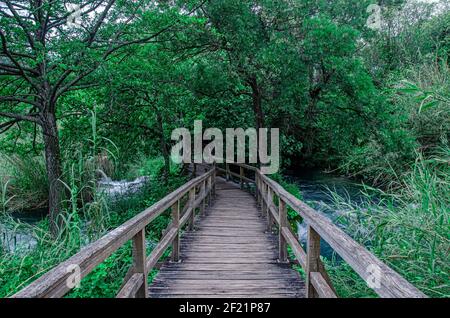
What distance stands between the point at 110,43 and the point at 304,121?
25.1 feet

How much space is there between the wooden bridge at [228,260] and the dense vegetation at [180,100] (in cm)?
78

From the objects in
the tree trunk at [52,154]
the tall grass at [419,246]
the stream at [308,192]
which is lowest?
the stream at [308,192]

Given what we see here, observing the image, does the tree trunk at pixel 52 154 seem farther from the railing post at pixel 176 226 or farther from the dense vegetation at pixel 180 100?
the railing post at pixel 176 226

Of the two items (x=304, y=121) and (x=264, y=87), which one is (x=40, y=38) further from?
(x=304, y=121)

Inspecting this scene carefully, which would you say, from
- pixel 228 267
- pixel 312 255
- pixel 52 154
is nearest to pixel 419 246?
pixel 312 255

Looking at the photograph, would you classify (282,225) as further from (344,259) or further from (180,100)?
(180,100)

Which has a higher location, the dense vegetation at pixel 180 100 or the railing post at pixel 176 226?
the dense vegetation at pixel 180 100

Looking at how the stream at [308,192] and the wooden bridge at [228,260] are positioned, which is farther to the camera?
the stream at [308,192]

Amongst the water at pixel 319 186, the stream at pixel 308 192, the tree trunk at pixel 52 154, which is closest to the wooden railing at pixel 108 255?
the stream at pixel 308 192

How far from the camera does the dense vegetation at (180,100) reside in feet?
12.4

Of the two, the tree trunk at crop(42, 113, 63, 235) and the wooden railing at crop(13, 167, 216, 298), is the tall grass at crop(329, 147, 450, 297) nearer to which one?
the wooden railing at crop(13, 167, 216, 298)

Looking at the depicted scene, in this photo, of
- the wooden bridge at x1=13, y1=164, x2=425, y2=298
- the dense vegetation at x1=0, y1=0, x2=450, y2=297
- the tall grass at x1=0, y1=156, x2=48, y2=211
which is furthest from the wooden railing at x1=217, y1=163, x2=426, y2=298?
the tall grass at x1=0, y1=156, x2=48, y2=211

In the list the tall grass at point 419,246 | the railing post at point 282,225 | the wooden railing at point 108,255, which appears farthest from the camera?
the railing post at point 282,225

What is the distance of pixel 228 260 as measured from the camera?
397cm
